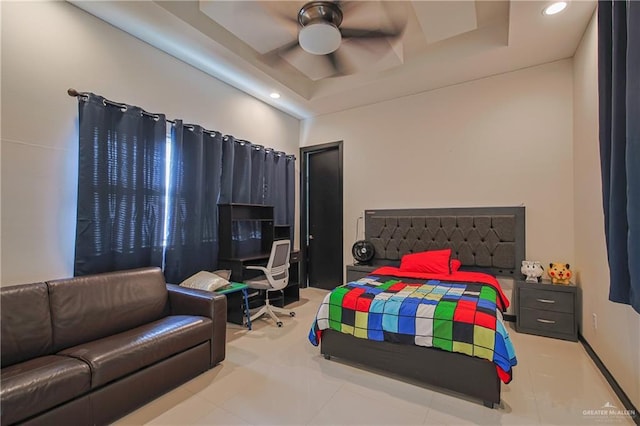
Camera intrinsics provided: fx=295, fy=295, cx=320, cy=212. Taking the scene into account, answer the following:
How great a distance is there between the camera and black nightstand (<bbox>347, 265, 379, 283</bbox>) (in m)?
4.23

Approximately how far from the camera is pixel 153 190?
3172 mm

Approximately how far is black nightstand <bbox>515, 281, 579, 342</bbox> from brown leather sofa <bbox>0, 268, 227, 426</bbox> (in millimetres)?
3203

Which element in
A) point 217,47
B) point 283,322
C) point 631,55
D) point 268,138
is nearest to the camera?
point 631,55

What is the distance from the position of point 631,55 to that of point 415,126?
288 cm

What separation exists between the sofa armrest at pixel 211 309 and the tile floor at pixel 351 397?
17 cm

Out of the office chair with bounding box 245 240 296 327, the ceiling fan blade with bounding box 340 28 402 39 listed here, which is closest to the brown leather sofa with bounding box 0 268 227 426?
the office chair with bounding box 245 240 296 327

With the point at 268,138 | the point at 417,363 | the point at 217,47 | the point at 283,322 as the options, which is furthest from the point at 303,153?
the point at 417,363

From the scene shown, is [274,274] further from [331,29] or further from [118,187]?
[331,29]

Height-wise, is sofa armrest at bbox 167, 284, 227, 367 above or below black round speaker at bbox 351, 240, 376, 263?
below

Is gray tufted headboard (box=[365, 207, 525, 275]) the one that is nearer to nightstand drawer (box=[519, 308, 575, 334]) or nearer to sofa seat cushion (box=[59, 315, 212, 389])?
nightstand drawer (box=[519, 308, 575, 334])

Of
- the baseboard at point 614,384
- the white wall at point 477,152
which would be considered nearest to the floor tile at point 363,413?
the baseboard at point 614,384

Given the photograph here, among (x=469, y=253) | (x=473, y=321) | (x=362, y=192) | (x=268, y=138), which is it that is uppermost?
(x=268, y=138)

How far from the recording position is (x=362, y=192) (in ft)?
16.0

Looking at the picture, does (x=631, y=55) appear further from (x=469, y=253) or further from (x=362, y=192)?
(x=362, y=192)
